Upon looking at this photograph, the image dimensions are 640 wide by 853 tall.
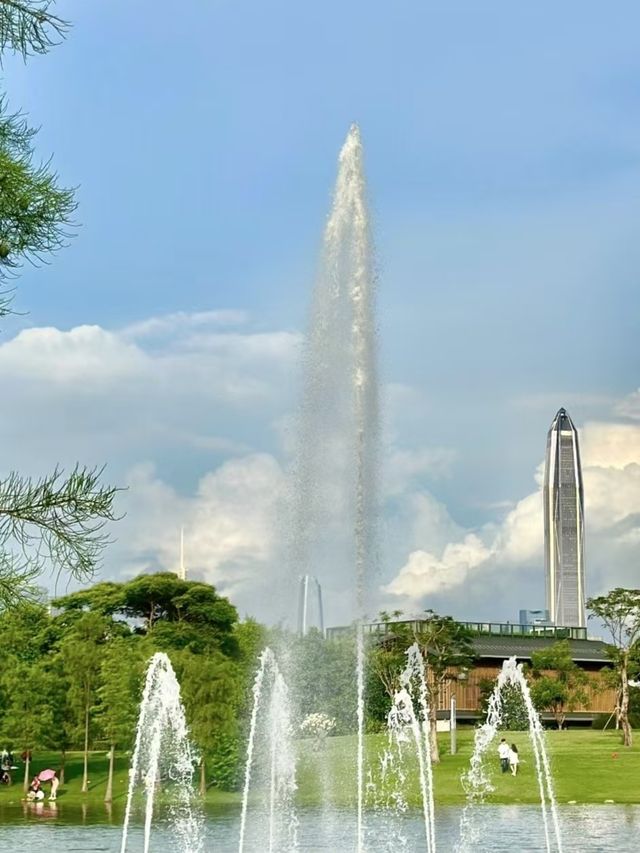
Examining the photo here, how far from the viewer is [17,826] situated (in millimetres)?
33094

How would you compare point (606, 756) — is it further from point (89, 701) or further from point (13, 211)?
point (13, 211)

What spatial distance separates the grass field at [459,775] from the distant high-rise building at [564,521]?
5067 inches

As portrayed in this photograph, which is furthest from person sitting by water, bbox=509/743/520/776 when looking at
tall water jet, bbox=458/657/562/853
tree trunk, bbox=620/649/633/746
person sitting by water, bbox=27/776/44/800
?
person sitting by water, bbox=27/776/44/800

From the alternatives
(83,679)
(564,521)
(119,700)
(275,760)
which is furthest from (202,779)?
(564,521)

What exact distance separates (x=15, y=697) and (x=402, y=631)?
1515 centimetres

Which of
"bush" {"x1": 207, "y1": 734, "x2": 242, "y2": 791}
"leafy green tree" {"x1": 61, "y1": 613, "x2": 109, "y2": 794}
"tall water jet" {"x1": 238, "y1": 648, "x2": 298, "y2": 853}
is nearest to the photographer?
"tall water jet" {"x1": 238, "y1": 648, "x2": 298, "y2": 853}

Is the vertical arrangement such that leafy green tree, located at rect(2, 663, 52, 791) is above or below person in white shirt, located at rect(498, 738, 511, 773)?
above

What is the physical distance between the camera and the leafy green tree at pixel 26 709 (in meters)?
Answer: 46.5

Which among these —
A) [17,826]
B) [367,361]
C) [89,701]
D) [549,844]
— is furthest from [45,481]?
[89,701]

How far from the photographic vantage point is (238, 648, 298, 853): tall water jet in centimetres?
2790

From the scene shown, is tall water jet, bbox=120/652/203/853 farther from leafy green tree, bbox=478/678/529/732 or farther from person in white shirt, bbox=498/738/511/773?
leafy green tree, bbox=478/678/529/732

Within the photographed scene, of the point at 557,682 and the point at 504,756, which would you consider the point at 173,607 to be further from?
the point at 504,756

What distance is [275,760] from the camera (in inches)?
1454

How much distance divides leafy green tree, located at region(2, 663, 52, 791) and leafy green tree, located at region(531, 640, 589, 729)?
86.7 feet
